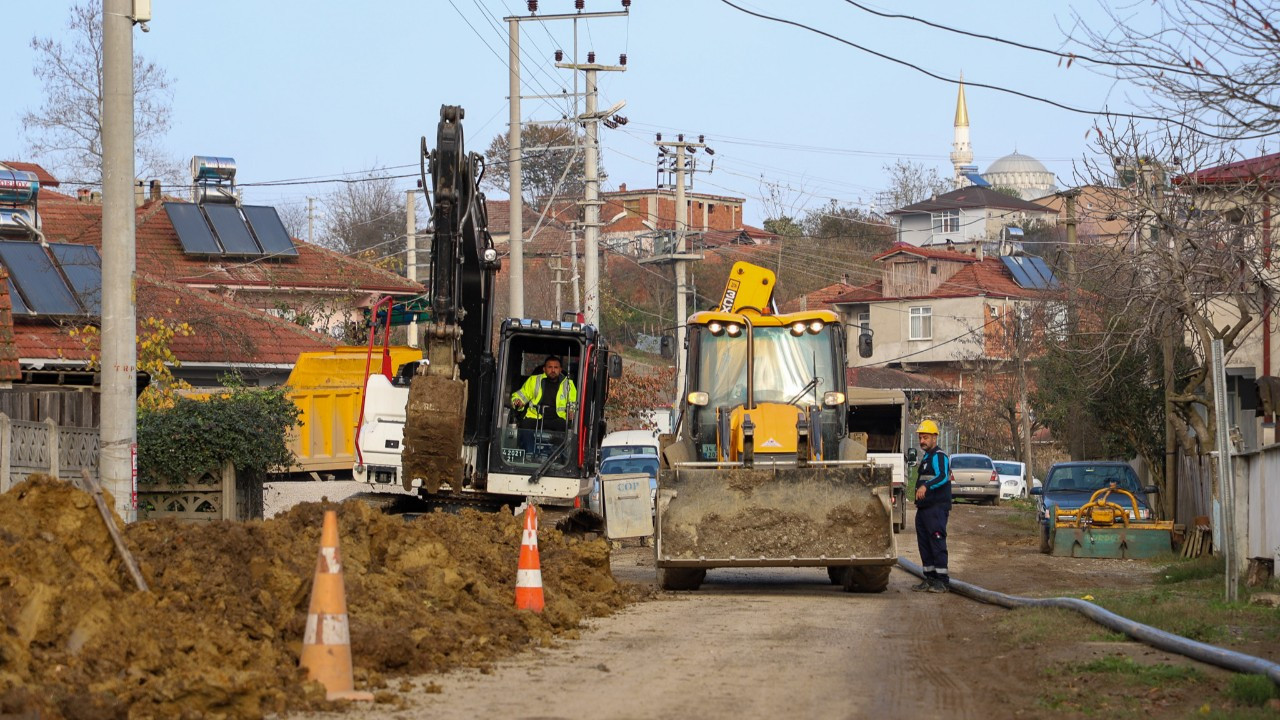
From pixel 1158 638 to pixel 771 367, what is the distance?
696 cm

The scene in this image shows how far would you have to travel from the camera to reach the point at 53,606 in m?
8.16

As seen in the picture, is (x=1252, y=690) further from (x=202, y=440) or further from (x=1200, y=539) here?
(x=1200, y=539)

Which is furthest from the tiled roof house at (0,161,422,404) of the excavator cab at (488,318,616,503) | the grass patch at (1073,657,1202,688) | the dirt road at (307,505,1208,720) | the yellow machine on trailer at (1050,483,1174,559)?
the grass patch at (1073,657,1202,688)

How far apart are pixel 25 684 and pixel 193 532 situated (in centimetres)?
289

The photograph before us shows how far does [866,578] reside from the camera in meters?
16.2

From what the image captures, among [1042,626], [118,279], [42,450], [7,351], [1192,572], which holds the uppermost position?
[118,279]

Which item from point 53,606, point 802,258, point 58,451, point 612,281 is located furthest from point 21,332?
point 802,258

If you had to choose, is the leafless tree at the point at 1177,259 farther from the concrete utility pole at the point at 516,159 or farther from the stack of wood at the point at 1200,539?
the concrete utility pole at the point at 516,159

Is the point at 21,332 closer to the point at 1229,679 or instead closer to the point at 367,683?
the point at 367,683

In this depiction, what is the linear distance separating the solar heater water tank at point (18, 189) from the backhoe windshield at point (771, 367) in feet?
75.6

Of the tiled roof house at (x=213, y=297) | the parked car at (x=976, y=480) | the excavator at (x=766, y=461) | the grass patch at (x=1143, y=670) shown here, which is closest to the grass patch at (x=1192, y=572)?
the excavator at (x=766, y=461)

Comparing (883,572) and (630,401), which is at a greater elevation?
(630,401)

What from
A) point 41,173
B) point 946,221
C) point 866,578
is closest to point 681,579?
point 866,578

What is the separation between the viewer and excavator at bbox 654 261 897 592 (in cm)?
1536
